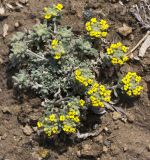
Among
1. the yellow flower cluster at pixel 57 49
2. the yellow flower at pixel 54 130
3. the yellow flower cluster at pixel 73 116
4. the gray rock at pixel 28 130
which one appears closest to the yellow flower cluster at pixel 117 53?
the yellow flower cluster at pixel 57 49

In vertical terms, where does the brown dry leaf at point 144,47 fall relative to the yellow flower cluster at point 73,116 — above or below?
above

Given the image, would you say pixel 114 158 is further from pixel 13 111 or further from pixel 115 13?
pixel 115 13

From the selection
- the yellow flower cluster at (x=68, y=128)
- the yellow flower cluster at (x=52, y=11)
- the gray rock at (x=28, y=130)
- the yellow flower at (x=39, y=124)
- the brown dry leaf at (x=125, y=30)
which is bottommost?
the gray rock at (x=28, y=130)

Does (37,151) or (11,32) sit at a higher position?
(11,32)

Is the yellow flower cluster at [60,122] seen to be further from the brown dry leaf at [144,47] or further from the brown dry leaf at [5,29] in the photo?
the brown dry leaf at [5,29]

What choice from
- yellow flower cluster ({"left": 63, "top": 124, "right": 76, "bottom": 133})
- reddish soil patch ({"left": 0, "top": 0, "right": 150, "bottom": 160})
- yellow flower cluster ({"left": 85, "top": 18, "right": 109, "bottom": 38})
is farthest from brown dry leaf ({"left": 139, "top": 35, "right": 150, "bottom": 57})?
yellow flower cluster ({"left": 63, "top": 124, "right": 76, "bottom": 133})

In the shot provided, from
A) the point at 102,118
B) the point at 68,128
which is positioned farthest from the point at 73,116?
the point at 102,118

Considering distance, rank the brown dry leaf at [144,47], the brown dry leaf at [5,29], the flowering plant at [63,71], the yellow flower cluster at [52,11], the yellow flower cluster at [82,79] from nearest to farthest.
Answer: the yellow flower cluster at [82,79] < the flowering plant at [63,71] < the yellow flower cluster at [52,11] < the brown dry leaf at [144,47] < the brown dry leaf at [5,29]

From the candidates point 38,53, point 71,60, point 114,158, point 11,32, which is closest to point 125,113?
point 114,158
